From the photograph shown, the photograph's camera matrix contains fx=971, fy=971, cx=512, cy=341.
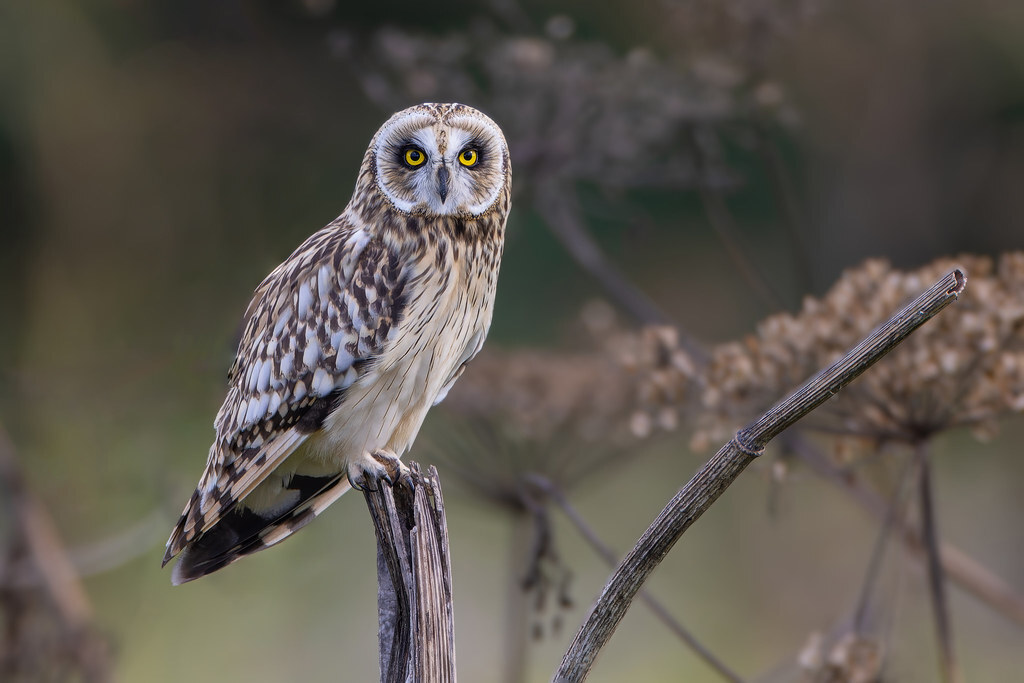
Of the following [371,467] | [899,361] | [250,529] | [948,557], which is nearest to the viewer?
[899,361]

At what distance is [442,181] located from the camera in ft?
5.35

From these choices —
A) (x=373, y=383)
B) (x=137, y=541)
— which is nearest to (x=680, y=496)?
(x=373, y=383)

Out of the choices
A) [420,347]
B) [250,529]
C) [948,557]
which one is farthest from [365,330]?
[948,557]

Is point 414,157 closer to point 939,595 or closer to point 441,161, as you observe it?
point 441,161

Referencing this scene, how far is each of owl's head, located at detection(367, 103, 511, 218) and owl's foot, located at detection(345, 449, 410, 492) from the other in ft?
1.44

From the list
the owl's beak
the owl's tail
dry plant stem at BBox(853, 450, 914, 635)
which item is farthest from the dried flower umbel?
the owl's tail

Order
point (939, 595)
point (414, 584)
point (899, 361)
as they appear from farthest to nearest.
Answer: point (899, 361) < point (939, 595) < point (414, 584)

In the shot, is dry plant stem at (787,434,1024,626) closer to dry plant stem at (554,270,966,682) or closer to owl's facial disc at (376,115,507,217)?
owl's facial disc at (376,115,507,217)

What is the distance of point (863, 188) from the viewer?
15.5 feet

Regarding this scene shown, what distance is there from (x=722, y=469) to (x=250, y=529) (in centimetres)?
116

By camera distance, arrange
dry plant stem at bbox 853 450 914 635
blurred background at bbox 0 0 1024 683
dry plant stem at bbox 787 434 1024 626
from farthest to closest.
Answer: blurred background at bbox 0 0 1024 683 < dry plant stem at bbox 787 434 1024 626 < dry plant stem at bbox 853 450 914 635

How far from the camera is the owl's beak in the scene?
5.32 ft

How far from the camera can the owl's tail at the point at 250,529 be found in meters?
1.72

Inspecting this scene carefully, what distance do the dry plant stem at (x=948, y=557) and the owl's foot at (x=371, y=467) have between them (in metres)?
0.74
